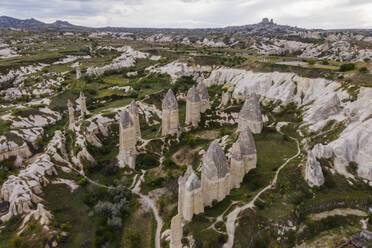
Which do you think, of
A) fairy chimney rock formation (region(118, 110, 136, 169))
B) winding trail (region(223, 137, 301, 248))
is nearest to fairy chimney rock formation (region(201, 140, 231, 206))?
winding trail (region(223, 137, 301, 248))

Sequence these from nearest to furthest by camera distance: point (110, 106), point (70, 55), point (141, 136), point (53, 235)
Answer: point (53, 235) → point (141, 136) → point (110, 106) → point (70, 55)

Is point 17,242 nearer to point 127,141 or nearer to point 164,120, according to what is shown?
point 127,141

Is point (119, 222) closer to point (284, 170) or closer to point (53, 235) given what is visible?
point (53, 235)

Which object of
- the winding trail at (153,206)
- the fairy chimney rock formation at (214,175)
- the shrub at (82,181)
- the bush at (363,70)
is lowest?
the winding trail at (153,206)

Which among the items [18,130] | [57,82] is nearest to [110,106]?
[18,130]

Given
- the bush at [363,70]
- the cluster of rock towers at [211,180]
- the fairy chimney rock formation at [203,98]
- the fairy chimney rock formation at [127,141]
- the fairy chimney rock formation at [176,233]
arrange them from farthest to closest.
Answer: the fairy chimney rock formation at [203,98] → the bush at [363,70] → the fairy chimney rock formation at [127,141] → the cluster of rock towers at [211,180] → the fairy chimney rock formation at [176,233]

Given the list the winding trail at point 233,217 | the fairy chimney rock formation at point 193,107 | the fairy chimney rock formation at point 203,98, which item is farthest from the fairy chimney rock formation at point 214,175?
the fairy chimney rock formation at point 203,98

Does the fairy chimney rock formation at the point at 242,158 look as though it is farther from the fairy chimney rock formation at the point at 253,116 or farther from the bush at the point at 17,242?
the bush at the point at 17,242

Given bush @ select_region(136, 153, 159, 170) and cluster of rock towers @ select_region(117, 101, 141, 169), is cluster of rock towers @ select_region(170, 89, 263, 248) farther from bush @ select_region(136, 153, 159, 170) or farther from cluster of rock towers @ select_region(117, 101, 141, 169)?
cluster of rock towers @ select_region(117, 101, 141, 169)
